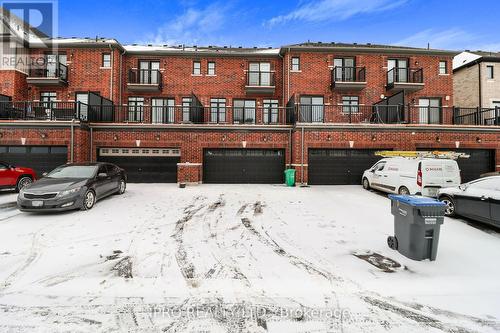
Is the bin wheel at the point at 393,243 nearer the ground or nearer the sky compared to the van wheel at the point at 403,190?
nearer the ground

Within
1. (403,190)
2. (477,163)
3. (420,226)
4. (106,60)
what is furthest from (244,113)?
(420,226)

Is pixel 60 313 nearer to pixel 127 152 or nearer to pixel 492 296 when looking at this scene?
pixel 492 296

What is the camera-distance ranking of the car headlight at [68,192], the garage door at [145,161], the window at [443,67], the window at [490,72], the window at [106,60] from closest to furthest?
1. the car headlight at [68,192]
2. the garage door at [145,161]
3. the window at [106,60]
4. the window at [443,67]
5. the window at [490,72]

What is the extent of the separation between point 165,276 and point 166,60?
18.8 m

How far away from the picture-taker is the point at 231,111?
1884 cm

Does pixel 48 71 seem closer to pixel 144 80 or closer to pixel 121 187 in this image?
pixel 144 80

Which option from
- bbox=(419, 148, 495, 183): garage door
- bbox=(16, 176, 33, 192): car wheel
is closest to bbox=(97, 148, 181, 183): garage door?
bbox=(16, 176, 33, 192): car wheel

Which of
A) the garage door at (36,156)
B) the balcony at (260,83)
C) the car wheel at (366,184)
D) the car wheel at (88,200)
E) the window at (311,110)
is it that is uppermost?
the balcony at (260,83)

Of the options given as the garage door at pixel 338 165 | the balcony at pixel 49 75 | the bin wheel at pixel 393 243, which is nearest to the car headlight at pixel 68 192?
the bin wheel at pixel 393 243

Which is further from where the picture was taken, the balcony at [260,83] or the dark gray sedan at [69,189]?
the balcony at [260,83]

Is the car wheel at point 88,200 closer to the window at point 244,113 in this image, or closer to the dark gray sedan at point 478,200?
the window at point 244,113

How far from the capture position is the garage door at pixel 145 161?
592 inches

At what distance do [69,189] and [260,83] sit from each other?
14.6 meters

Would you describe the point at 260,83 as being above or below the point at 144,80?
Result: below
